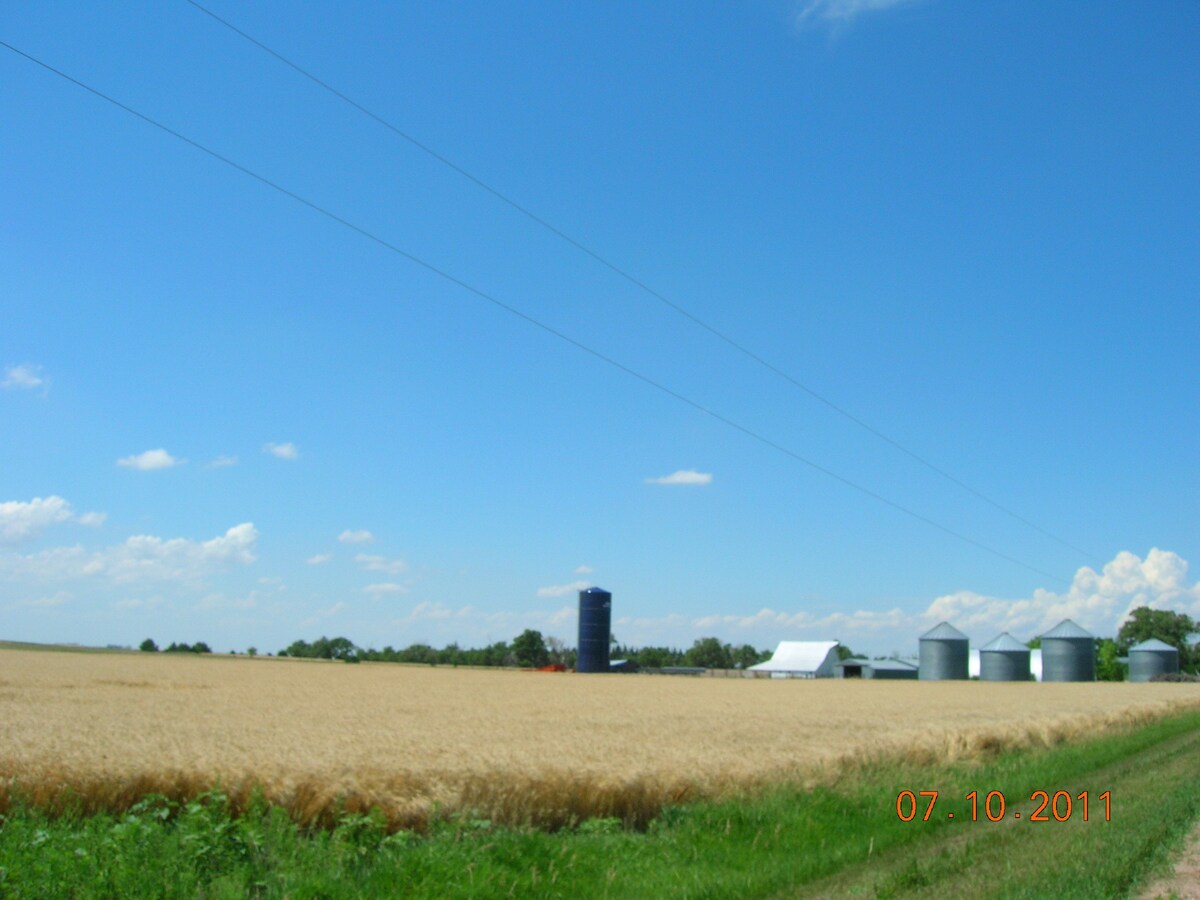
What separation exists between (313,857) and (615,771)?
5246 millimetres

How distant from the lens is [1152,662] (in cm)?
11375

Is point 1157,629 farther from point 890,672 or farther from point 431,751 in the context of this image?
point 431,751

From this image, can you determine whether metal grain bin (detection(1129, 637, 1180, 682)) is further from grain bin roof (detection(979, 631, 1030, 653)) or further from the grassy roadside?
the grassy roadside

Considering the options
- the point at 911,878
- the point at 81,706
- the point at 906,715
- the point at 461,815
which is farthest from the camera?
the point at 906,715

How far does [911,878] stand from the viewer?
8656 millimetres

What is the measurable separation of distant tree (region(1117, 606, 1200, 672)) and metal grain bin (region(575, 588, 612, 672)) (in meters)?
98.3

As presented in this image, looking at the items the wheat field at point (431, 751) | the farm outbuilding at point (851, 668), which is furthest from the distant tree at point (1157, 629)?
the wheat field at point (431, 751)

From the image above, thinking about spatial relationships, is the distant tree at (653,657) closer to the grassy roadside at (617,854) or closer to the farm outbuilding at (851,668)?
the farm outbuilding at (851,668)

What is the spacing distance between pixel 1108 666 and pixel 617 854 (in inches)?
6020

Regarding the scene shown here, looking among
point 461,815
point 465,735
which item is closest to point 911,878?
point 461,815

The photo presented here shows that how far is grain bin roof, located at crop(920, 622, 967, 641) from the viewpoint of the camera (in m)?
117

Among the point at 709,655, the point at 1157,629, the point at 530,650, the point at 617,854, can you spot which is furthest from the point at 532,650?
the point at 617,854

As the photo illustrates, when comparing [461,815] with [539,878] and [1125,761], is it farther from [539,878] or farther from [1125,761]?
[1125,761]

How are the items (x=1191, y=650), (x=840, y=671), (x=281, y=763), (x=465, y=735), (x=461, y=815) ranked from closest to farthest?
1. (x=461, y=815)
2. (x=281, y=763)
3. (x=465, y=735)
4. (x=840, y=671)
5. (x=1191, y=650)
